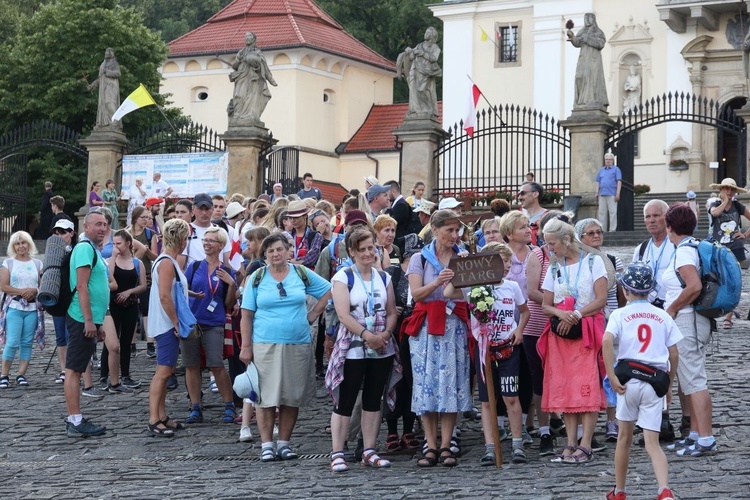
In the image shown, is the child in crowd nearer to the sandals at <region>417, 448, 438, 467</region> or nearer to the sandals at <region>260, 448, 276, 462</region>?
the sandals at <region>417, 448, 438, 467</region>

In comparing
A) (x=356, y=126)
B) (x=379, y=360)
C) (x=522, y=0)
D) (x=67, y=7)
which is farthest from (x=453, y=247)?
(x=356, y=126)

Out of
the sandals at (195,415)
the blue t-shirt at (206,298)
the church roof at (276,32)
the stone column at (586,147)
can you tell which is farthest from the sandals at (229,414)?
the church roof at (276,32)

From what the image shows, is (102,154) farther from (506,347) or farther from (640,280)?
(640,280)

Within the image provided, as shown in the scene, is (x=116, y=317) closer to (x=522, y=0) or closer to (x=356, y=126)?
(x=522, y=0)

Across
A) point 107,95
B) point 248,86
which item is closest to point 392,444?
point 248,86

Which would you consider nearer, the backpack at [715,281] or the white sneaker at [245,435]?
the backpack at [715,281]

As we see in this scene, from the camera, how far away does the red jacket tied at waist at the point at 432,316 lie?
10.1m

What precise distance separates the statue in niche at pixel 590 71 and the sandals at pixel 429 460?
15915mm

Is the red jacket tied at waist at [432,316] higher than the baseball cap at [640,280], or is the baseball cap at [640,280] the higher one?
the baseball cap at [640,280]

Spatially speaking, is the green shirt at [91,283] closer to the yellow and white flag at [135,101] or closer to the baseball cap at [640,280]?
the baseball cap at [640,280]

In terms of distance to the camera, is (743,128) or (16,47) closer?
(743,128)

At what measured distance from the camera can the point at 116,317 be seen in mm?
13719

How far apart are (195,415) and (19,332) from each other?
3.43 meters

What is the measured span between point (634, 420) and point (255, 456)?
11.2ft
